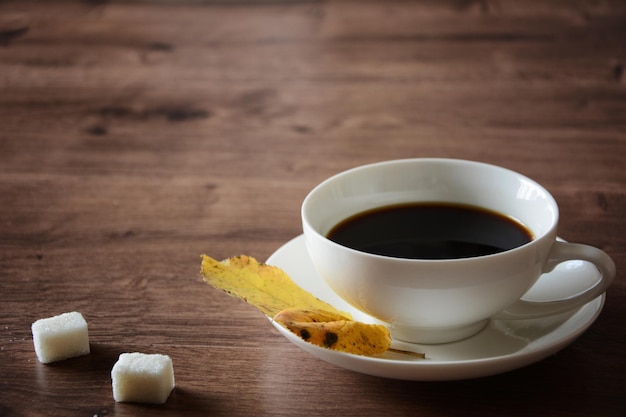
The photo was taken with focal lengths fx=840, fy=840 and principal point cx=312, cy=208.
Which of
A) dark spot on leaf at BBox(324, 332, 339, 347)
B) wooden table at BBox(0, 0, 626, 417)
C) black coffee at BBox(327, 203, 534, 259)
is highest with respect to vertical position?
black coffee at BBox(327, 203, 534, 259)

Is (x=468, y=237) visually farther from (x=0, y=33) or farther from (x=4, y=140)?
(x=0, y=33)

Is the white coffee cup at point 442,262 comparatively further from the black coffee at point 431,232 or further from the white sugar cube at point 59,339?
the white sugar cube at point 59,339

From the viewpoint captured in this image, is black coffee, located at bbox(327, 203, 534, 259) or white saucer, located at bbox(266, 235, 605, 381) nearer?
white saucer, located at bbox(266, 235, 605, 381)

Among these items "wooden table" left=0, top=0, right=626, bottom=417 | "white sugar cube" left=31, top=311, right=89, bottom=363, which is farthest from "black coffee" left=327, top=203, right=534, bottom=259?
"white sugar cube" left=31, top=311, right=89, bottom=363

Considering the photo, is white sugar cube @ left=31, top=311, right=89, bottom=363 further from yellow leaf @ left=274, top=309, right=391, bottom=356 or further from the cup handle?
the cup handle

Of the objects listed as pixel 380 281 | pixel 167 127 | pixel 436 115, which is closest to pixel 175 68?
pixel 167 127

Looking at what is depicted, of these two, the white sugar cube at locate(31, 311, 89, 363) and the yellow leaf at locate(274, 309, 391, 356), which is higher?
the yellow leaf at locate(274, 309, 391, 356)
